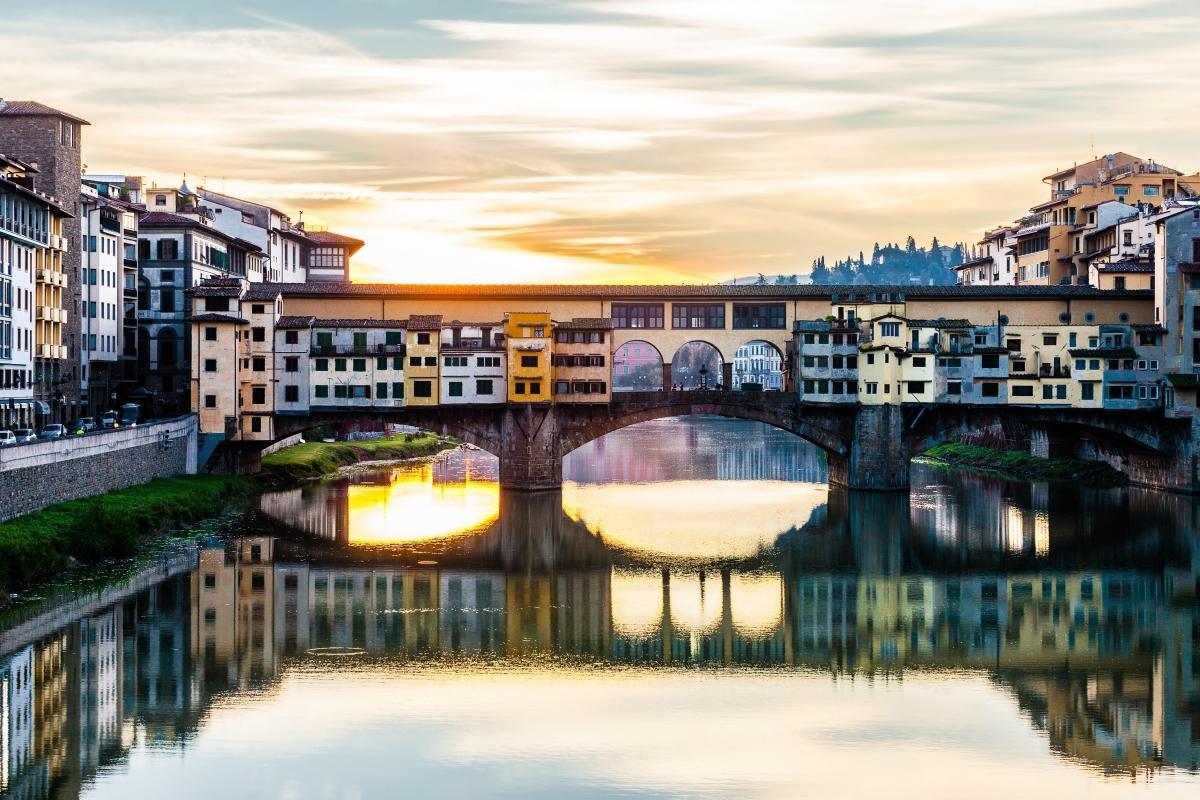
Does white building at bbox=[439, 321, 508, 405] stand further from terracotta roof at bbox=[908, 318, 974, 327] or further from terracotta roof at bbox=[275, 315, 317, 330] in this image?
terracotta roof at bbox=[908, 318, 974, 327]

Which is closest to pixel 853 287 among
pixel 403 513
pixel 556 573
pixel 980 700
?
pixel 403 513

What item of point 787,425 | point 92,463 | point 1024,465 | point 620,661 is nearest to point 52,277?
point 92,463

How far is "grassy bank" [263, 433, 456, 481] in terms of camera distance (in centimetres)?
7281

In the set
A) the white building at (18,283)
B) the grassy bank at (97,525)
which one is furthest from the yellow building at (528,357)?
the white building at (18,283)

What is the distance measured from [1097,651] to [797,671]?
8.37 meters

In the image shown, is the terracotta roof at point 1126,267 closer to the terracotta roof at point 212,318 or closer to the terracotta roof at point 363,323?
the terracotta roof at point 363,323

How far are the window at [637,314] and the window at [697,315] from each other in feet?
2.63

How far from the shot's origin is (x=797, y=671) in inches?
1433

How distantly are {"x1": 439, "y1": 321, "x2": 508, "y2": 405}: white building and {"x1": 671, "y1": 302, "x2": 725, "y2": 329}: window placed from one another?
394 inches

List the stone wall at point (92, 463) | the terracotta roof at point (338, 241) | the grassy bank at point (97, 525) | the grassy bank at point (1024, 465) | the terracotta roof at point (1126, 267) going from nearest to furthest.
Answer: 1. the grassy bank at point (97, 525)
2. the stone wall at point (92, 463)
3. the grassy bank at point (1024, 465)
4. the terracotta roof at point (1126, 267)
5. the terracotta roof at point (338, 241)

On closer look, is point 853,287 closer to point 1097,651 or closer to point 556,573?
point 556,573

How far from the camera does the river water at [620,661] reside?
93.2 feet

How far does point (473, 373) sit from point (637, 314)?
9846 millimetres

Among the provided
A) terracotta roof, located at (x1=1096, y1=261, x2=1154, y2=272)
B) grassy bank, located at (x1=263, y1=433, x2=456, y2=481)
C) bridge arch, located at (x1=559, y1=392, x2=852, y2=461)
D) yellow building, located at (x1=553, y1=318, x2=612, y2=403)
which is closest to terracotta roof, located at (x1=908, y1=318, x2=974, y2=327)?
bridge arch, located at (x1=559, y1=392, x2=852, y2=461)
